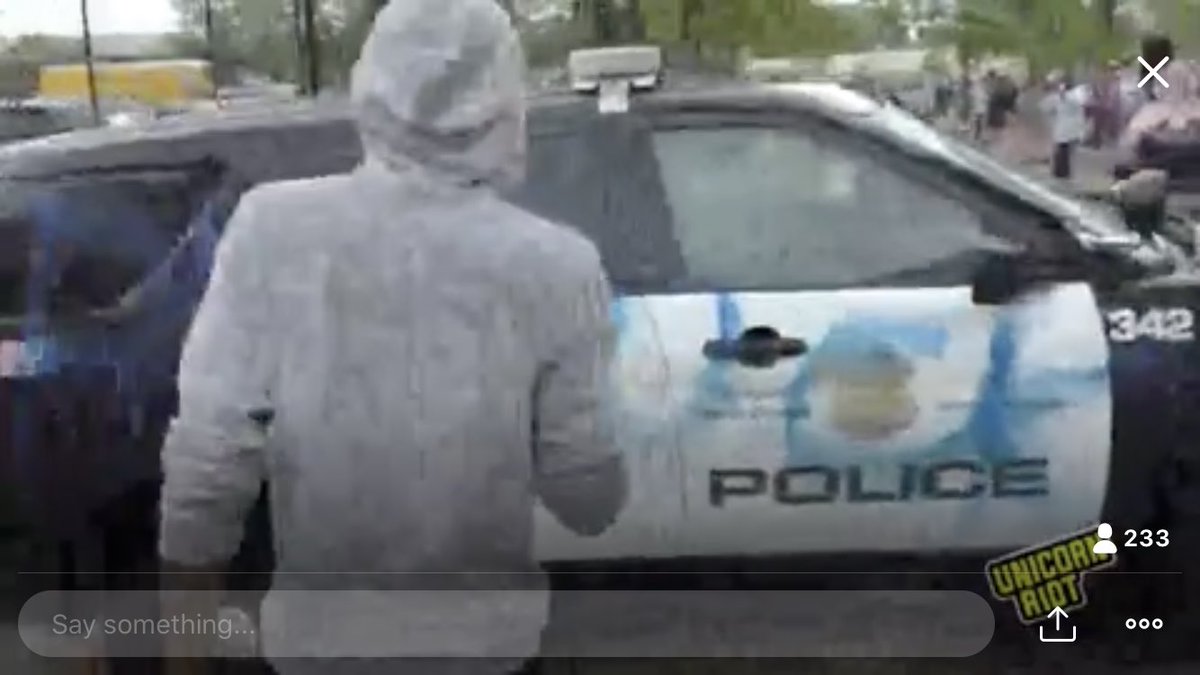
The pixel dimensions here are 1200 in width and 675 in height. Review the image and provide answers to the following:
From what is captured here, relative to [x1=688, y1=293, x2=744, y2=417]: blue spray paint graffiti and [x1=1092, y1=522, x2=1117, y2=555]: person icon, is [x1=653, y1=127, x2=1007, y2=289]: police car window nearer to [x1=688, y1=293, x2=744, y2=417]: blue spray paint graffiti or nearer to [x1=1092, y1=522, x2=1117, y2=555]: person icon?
[x1=688, y1=293, x2=744, y2=417]: blue spray paint graffiti

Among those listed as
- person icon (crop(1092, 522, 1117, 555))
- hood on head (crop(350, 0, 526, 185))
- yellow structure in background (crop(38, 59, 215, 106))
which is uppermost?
hood on head (crop(350, 0, 526, 185))

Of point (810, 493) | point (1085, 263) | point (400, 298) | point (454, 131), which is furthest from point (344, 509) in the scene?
point (1085, 263)

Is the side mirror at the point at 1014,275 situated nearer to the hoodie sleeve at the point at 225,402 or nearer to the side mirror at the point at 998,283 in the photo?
the side mirror at the point at 998,283

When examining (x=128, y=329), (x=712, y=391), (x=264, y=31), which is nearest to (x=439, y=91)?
(x=712, y=391)

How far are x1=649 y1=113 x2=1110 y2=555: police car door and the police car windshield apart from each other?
0.08 m

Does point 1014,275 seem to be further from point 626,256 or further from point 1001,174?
point 626,256

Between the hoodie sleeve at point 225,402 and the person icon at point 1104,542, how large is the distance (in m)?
2.76

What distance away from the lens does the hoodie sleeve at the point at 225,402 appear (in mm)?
2145

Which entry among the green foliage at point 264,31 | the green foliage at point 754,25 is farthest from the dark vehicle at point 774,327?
the green foliage at point 754,25

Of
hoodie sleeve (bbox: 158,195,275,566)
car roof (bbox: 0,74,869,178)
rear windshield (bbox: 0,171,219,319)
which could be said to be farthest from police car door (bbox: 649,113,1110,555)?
hoodie sleeve (bbox: 158,195,275,566)

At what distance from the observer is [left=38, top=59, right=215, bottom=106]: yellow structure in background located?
44.5 feet

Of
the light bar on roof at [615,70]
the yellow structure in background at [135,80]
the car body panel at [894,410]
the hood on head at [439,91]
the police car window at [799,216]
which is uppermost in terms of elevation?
the hood on head at [439,91]

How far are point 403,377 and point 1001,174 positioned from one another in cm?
277

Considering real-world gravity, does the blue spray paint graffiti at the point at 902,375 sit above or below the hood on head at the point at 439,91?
below
